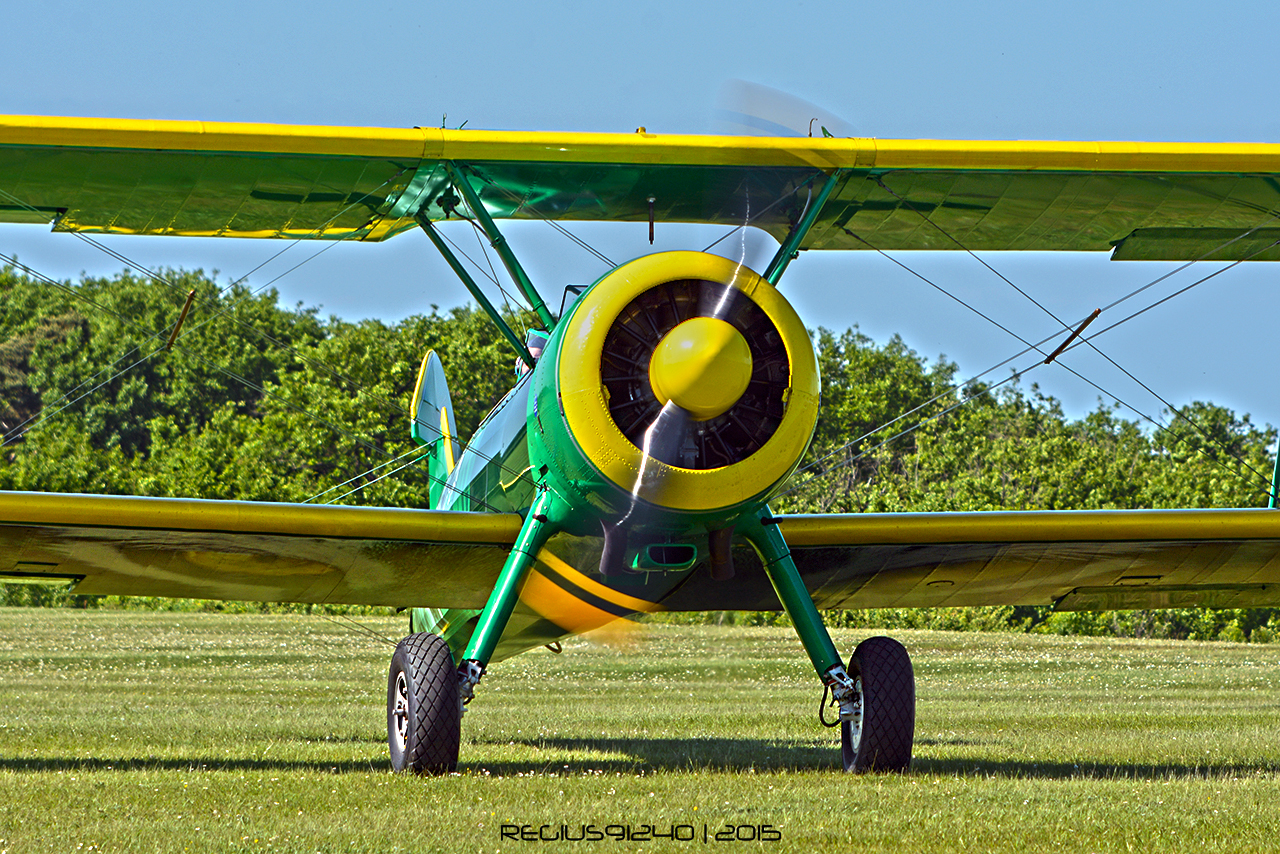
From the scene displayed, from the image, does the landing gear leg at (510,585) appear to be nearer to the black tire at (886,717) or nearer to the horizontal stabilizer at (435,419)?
Answer: the black tire at (886,717)

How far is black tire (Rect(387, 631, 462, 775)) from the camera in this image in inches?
289

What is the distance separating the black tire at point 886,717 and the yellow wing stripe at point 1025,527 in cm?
124

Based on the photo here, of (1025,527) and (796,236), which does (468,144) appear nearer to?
(796,236)

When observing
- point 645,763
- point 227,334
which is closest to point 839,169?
point 645,763

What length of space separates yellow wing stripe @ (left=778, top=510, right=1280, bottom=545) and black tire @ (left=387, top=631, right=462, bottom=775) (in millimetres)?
2390

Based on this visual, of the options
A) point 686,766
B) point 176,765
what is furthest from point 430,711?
point 176,765

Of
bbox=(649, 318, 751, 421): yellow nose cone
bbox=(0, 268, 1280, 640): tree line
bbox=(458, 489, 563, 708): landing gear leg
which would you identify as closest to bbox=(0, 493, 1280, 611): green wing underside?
bbox=(458, 489, 563, 708): landing gear leg

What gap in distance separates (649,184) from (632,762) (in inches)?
141

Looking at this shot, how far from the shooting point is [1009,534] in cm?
883

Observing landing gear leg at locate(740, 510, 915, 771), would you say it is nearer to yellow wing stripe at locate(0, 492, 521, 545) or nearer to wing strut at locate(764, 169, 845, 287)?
wing strut at locate(764, 169, 845, 287)

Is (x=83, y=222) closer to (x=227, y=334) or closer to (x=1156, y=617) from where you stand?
(x=1156, y=617)

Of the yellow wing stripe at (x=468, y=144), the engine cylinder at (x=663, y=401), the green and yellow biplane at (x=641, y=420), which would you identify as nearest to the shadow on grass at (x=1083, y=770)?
the green and yellow biplane at (x=641, y=420)

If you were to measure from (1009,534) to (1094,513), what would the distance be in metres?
0.52

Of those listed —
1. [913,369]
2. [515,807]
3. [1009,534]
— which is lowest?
[515,807]
